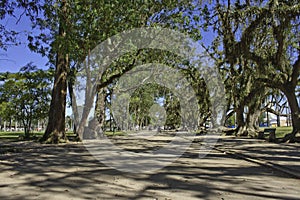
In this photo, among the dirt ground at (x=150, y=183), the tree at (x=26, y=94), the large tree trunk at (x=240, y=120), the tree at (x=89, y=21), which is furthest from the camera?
the large tree trunk at (x=240, y=120)

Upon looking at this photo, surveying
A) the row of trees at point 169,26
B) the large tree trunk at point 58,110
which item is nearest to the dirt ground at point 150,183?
the row of trees at point 169,26

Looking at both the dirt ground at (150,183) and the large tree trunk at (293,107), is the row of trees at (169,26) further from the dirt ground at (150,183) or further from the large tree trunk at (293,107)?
the dirt ground at (150,183)

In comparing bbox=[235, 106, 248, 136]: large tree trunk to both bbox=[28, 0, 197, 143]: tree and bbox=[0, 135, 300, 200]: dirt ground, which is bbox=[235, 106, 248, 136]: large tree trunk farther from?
bbox=[0, 135, 300, 200]: dirt ground

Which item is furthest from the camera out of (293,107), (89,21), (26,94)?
(26,94)

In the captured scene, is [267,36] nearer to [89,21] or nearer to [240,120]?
[89,21]

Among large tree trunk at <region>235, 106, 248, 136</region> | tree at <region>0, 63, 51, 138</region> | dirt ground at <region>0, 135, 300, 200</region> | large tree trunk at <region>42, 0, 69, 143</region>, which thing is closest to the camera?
dirt ground at <region>0, 135, 300, 200</region>

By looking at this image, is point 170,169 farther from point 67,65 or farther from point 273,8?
point 67,65

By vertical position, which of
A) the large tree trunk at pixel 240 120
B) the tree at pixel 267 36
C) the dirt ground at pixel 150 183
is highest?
the tree at pixel 267 36

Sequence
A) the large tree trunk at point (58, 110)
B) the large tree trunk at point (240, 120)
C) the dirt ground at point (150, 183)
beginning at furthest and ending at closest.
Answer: the large tree trunk at point (240, 120) → the large tree trunk at point (58, 110) → the dirt ground at point (150, 183)

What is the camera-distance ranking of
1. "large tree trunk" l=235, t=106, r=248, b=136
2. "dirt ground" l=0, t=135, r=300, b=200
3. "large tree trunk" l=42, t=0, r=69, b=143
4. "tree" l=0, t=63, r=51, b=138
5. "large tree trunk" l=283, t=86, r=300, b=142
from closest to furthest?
"dirt ground" l=0, t=135, r=300, b=200, "large tree trunk" l=283, t=86, r=300, b=142, "large tree trunk" l=42, t=0, r=69, b=143, "tree" l=0, t=63, r=51, b=138, "large tree trunk" l=235, t=106, r=248, b=136

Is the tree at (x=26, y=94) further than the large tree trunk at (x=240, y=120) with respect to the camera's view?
No

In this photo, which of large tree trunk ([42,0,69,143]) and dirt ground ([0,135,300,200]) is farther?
large tree trunk ([42,0,69,143])

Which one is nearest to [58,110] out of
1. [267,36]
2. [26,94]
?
[26,94]

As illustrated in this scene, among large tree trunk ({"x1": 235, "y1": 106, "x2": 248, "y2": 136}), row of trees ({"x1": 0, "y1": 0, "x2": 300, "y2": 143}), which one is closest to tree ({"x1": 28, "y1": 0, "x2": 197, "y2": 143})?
row of trees ({"x1": 0, "y1": 0, "x2": 300, "y2": 143})
